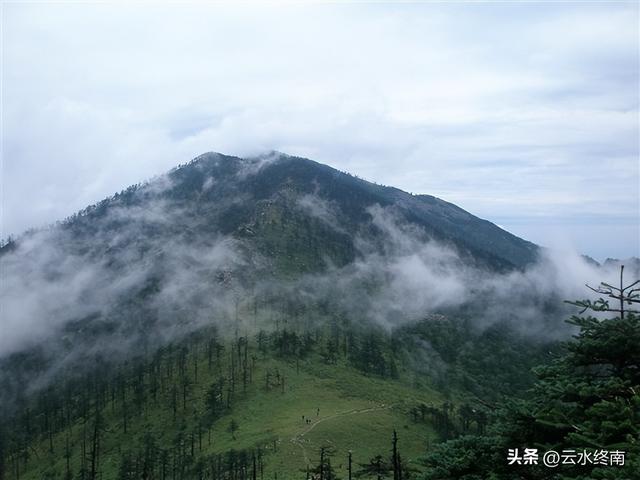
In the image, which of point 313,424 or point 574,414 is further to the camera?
point 313,424

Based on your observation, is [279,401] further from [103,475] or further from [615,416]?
[615,416]

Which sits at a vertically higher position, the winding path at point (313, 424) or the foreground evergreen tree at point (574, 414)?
the foreground evergreen tree at point (574, 414)

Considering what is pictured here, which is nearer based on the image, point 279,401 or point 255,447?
point 255,447

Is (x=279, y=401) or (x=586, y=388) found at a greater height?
(x=586, y=388)

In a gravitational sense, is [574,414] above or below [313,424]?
above

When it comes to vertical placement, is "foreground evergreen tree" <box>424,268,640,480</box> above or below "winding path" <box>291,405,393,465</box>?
above

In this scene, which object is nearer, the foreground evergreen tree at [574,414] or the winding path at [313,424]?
the foreground evergreen tree at [574,414]

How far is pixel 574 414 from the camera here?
731 inches

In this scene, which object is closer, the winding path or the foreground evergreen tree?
the foreground evergreen tree

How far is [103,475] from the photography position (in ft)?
618

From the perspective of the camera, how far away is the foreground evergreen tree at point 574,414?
16719mm

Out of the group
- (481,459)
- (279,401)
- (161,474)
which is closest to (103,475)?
(161,474)

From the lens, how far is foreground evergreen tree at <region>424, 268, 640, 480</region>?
54.9 feet

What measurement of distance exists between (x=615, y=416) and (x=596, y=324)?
15.8 feet
